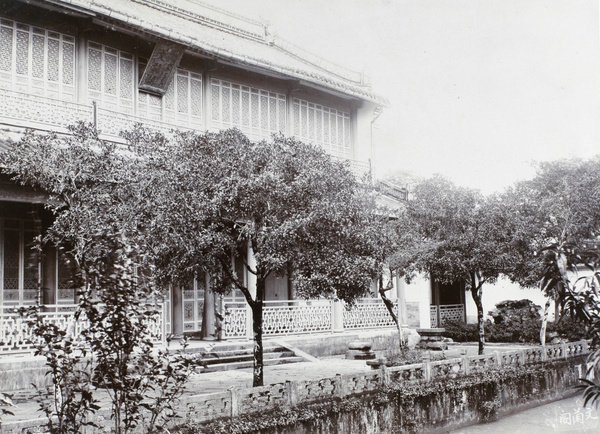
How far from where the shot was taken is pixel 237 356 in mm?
13406

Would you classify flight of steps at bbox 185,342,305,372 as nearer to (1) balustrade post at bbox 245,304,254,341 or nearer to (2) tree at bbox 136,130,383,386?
(1) balustrade post at bbox 245,304,254,341

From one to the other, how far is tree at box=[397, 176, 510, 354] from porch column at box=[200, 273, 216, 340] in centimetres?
467

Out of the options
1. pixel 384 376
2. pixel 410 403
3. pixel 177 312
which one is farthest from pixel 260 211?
pixel 177 312

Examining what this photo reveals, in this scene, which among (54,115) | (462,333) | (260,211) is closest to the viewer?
(260,211)

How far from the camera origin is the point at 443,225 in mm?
13977

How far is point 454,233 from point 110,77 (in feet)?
27.7

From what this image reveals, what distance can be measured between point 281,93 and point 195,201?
30.7 feet

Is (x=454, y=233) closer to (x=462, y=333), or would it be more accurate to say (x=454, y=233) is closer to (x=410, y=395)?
(x=410, y=395)

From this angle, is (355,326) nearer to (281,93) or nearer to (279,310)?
(279,310)

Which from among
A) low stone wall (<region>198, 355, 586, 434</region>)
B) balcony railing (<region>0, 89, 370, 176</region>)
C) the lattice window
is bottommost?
low stone wall (<region>198, 355, 586, 434</region>)

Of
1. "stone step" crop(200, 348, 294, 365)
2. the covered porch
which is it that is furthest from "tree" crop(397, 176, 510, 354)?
"stone step" crop(200, 348, 294, 365)

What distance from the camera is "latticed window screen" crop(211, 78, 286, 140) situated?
623 inches

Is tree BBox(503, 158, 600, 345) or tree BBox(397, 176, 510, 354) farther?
tree BBox(503, 158, 600, 345)

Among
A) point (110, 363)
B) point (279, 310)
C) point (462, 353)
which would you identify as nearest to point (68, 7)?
→ point (279, 310)
